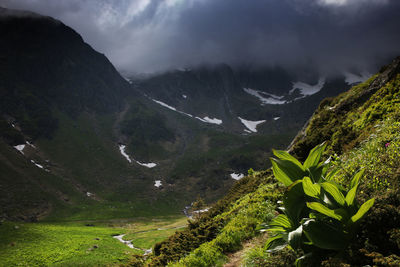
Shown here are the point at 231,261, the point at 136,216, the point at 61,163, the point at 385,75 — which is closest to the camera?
the point at 231,261

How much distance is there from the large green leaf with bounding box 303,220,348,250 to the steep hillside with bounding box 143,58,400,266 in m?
0.15

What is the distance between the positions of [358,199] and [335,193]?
3.48 feet

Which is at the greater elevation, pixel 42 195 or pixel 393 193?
pixel 42 195

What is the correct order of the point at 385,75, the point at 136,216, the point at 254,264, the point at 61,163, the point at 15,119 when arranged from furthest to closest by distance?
the point at 15,119, the point at 61,163, the point at 136,216, the point at 385,75, the point at 254,264

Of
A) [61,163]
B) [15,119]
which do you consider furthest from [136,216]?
[15,119]

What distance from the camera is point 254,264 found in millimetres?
5605

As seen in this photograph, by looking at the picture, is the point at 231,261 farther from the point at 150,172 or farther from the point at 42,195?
the point at 150,172

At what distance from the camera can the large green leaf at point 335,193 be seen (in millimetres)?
3707

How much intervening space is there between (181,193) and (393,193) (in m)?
159

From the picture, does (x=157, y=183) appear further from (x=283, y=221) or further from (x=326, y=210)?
(x=326, y=210)

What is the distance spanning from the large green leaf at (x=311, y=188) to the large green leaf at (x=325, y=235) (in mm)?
425

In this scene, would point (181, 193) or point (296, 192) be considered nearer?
point (296, 192)

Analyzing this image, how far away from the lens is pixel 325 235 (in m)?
3.69

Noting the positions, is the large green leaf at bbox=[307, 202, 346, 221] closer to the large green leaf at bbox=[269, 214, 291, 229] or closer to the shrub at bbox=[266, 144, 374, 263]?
the shrub at bbox=[266, 144, 374, 263]
